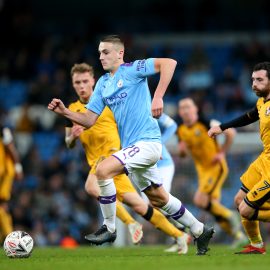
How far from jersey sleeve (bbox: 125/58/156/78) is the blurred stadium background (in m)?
7.86

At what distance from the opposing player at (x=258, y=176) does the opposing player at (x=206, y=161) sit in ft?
12.7

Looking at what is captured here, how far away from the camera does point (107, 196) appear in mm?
10242

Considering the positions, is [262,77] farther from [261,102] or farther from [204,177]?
[204,177]

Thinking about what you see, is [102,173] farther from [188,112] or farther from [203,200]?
[203,200]

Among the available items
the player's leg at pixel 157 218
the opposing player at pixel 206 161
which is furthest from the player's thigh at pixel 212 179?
the player's leg at pixel 157 218

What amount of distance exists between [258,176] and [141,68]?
201cm

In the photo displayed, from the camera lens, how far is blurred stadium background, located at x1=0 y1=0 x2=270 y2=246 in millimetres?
18922

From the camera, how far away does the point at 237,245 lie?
14.6 metres

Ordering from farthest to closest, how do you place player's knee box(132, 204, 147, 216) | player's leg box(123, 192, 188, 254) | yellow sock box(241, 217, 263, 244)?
player's knee box(132, 204, 147, 216), player's leg box(123, 192, 188, 254), yellow sock box(241, 217, 263, 244)

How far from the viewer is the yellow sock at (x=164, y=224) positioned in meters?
11.6

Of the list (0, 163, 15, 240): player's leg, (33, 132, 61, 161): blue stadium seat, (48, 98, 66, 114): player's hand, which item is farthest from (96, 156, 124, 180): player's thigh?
(33, 132, 61, 161): blue stadium seat

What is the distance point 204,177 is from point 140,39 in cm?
→ 1136

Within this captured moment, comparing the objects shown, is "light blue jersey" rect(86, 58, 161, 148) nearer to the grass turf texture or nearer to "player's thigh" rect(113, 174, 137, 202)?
the grass turf texture

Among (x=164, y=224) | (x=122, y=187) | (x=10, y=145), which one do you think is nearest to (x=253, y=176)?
(x=164, y=224)
